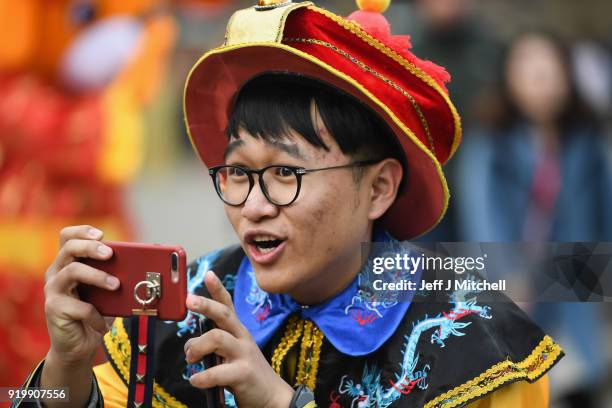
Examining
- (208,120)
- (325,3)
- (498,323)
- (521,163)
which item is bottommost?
(498,323)

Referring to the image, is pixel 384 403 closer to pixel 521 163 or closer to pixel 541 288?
pixel 541 288

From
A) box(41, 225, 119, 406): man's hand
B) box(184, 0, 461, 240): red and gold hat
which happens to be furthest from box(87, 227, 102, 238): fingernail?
box(184, 0, 461, 240): red and gold hat

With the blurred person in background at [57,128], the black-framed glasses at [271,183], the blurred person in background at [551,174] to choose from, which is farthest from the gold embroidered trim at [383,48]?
the blurred person in background at [551,174]

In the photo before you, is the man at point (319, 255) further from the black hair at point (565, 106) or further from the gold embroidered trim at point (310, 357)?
the black hair at point (565, 106)

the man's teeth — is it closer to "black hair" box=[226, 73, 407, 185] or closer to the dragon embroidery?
"black hair" box=[226, 73, 407, 185]

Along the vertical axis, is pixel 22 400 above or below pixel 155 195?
below

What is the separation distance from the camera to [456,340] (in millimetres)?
2502

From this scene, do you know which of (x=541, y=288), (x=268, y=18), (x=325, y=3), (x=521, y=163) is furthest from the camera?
(x=325, y=3)

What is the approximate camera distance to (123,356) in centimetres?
268

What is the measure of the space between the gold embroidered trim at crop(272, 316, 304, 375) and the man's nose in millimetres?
343

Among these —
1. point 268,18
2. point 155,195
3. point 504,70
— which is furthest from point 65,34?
point 268,18

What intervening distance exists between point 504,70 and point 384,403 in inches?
137

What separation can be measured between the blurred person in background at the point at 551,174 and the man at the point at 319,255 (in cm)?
305

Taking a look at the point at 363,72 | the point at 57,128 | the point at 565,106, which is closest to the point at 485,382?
the point at 363,72
